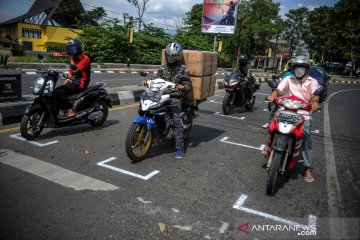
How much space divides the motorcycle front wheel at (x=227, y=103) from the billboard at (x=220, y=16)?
59.5ft

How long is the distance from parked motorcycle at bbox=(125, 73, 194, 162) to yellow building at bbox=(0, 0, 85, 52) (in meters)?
39.0

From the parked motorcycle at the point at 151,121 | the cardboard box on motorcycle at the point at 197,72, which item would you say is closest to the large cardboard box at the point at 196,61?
the cardboard box on motorcycle at the point at 197,72

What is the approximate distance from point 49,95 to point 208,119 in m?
4.42

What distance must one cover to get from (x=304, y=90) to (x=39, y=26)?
150ft

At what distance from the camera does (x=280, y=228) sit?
10.6 ft

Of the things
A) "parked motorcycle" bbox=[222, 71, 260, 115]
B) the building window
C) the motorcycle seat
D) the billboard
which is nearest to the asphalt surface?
the motorcycle seat

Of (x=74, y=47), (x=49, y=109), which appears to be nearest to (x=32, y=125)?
(x=49, y=109)

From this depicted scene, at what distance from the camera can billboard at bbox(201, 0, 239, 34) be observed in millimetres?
25734

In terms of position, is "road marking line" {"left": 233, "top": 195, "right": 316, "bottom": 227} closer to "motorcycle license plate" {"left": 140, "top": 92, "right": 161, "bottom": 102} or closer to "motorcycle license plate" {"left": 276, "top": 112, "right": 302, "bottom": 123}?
"motorcycle license plate" {"left": 276, "top": 112, "right": 302, "bottom": 123}

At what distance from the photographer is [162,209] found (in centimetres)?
343

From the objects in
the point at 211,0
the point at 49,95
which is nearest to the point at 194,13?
the point at 211,0

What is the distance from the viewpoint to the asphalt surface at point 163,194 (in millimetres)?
3043

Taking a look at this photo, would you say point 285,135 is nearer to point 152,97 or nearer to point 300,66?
point 300,66

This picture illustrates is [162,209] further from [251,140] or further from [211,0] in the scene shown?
[211,0]
